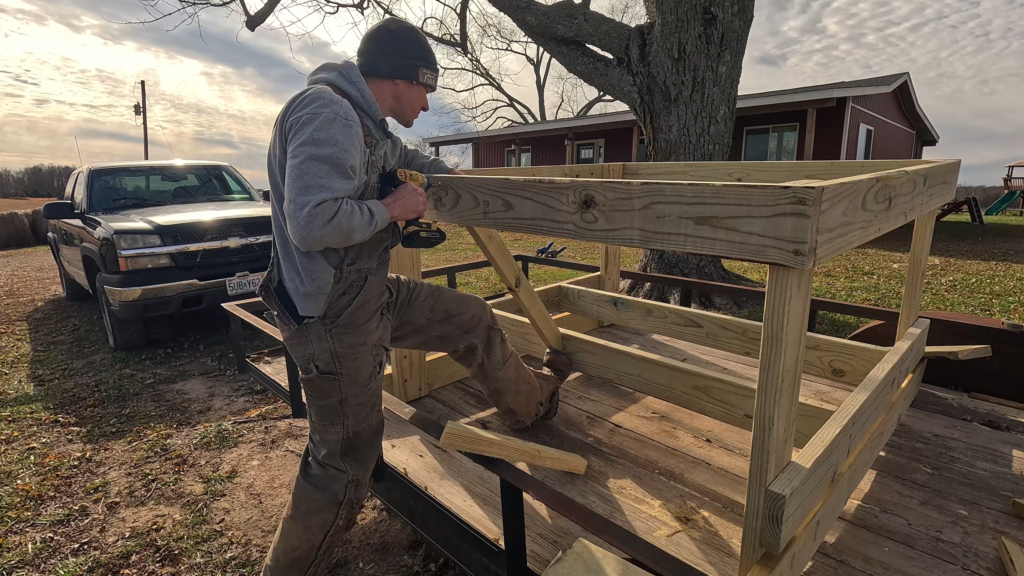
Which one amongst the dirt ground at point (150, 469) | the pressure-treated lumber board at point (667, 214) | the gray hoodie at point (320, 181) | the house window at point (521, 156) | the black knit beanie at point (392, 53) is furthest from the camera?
the house window at point (521, 156)

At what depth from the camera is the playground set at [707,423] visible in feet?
4.42

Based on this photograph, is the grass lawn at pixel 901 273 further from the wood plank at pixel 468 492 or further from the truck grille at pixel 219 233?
the wood plank at pixel 468 492

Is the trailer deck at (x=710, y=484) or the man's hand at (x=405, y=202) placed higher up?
the man's hand at (x=405, y=202)

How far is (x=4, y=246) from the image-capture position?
15898mm

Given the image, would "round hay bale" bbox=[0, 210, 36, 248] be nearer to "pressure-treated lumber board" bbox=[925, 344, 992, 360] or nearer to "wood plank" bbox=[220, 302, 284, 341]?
"wood plank" bbox=[220, 302, 284, 341]

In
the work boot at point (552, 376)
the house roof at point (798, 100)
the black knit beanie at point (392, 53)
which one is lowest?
the work boot at point (552, 376)

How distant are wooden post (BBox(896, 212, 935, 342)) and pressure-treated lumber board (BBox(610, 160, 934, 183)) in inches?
14.5

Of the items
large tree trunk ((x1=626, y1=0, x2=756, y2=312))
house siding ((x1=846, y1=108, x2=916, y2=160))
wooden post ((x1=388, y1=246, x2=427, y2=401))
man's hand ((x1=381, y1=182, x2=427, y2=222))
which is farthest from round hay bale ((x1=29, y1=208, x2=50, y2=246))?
house siding ((x1=846, y1=108, x2=916, y2=160))

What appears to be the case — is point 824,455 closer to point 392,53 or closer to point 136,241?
point 392,53

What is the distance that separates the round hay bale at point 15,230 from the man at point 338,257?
65.1ft

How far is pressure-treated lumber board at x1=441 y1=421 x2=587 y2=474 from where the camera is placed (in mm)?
1740

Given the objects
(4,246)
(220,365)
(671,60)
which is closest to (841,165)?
(671,60)

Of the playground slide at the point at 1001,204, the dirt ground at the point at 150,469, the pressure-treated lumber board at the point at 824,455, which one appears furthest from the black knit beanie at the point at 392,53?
the playground slide at the point at 1001,204

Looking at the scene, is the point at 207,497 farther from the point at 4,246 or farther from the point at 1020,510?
the point at 4,246
